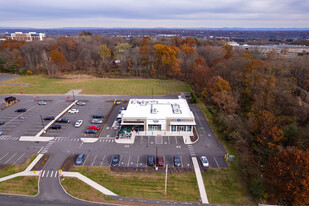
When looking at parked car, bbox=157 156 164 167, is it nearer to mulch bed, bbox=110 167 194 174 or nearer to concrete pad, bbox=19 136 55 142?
mulch bed, bbox=110 167 194 174

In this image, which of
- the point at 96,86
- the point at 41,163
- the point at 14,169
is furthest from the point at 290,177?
the point at 96,86

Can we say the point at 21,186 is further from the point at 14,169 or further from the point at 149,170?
the point at 149,170

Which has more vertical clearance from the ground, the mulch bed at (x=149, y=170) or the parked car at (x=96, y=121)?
the parked car at (x=96, y=121)

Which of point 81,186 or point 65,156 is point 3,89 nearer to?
point 65,156

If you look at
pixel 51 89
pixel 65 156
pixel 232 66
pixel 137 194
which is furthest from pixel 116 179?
pixel 51 89

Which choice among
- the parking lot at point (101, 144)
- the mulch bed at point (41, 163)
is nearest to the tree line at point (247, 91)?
the parking lot at point (101, 144)

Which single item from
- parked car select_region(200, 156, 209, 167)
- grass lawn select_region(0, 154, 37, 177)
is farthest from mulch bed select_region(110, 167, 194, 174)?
grass lawn select_region(0, 154, 37, 177)

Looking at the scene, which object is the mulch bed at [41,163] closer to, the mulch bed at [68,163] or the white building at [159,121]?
the mulch bed at [68,163]
